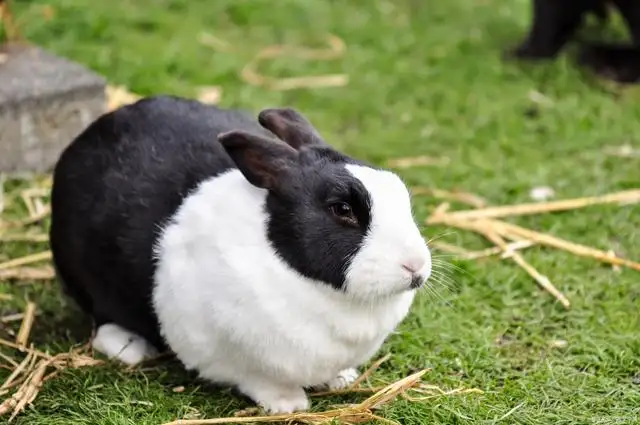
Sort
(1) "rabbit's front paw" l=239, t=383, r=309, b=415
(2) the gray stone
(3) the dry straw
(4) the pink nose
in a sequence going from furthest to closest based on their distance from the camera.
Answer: (2) the gray stone → (3) the dry straw → (1) "rabbit's front paw" l=239, t=383, r=309, b=415 → (4) the pink nose

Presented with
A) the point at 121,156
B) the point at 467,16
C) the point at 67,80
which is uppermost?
the point at 121,156

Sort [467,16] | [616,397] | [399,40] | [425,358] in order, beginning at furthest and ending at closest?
[467,16], [399,40], [425,358], [616,397]

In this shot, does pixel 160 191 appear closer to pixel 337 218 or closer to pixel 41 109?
pixel 337 218

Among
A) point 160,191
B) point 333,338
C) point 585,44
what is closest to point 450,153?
point 585,44

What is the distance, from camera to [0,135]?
4.32m

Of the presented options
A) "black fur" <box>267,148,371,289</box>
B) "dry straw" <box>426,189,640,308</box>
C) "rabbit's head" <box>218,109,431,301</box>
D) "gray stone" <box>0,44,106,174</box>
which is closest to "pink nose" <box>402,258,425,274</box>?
"rabbit's head" <box>218,109,431,301</box>

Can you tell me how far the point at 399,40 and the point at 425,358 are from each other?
3.20 m

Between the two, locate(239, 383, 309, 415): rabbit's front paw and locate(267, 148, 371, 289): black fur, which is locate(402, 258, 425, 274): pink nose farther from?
locate(239, 383, 309, 415): rabbit's front paw

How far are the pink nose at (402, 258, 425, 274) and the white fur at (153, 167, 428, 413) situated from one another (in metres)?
0.02

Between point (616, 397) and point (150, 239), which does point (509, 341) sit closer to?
point (616, 397)

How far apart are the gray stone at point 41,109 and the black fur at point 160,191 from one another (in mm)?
1197

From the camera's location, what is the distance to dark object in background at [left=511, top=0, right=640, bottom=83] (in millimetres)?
5629

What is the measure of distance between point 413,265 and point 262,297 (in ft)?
1.29

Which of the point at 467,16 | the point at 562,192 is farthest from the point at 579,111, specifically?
the point at 467,16
